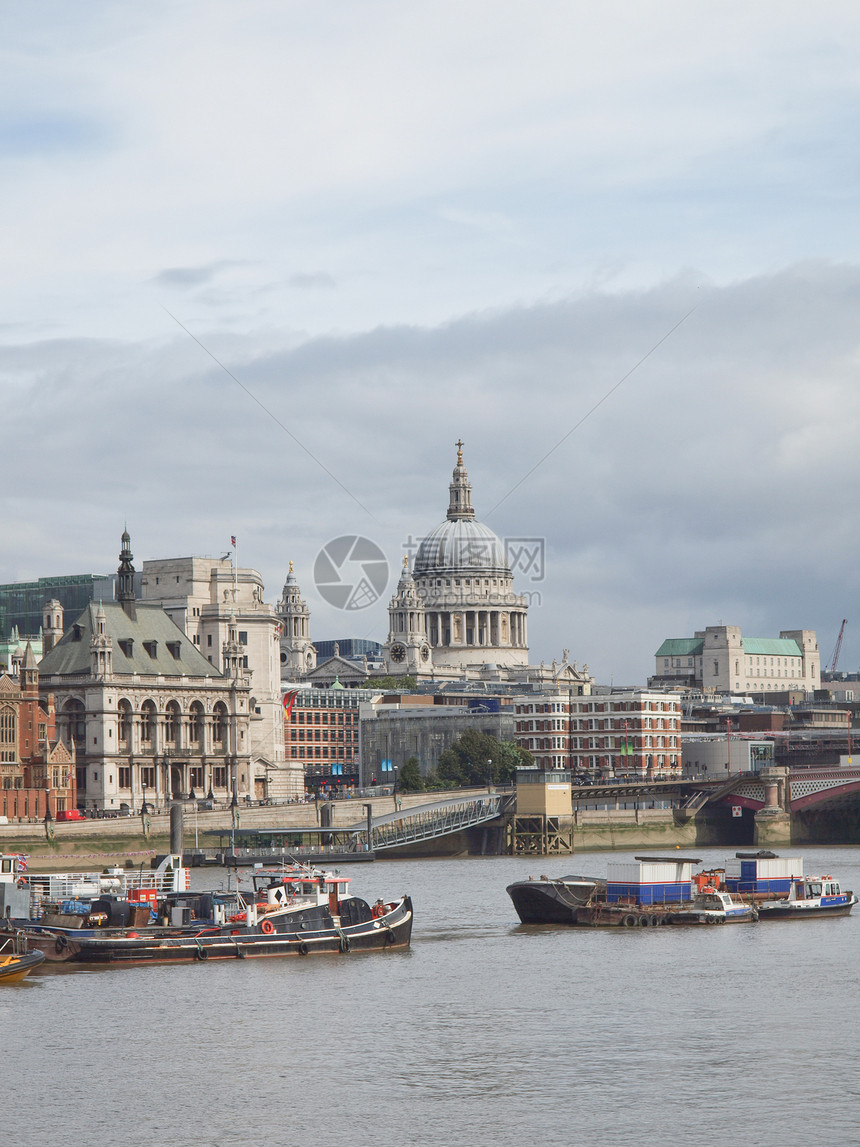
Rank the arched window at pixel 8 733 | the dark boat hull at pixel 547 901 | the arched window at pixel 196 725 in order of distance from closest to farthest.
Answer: the dark boat hull at pixel 547 901 < the arched window at pixel 8 733 < the arched window at pixel 196 725

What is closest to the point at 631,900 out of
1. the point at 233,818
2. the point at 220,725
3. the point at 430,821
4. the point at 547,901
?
the point at 547,901

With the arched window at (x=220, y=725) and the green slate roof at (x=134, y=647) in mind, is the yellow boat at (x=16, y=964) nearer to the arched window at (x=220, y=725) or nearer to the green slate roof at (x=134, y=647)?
the green slate roof at (x=134, y=647)

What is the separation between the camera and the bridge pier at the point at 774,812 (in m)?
180

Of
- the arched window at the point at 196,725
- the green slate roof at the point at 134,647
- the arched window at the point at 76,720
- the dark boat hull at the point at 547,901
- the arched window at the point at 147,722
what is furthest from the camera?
the arched window at the point at 196,725

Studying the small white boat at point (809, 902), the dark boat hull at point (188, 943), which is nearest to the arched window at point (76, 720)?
the small white boat at point (809, 902)

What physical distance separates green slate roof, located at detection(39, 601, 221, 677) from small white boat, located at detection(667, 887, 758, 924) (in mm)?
89237

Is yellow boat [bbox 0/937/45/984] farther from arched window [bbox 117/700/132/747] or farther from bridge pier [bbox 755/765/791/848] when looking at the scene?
bridge pier [bbox 755/765/791/848]

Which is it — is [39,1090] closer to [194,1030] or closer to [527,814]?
[194,1030]

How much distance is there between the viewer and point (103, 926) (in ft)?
273

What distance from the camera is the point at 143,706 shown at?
18012 centimetres

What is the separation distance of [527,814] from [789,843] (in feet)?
93.2

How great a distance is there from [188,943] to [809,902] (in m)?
34.0

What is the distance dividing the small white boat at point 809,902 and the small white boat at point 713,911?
1.46 m

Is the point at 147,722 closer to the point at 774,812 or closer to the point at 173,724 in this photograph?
the point at 173,724
